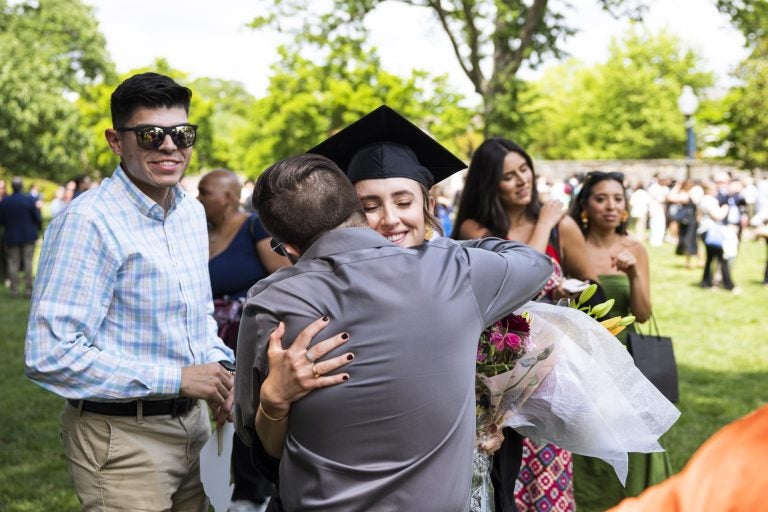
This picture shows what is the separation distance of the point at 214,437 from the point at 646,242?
22353 millimetres

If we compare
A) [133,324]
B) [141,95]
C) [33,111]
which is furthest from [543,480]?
[33,111]

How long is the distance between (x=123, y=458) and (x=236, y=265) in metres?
2.38

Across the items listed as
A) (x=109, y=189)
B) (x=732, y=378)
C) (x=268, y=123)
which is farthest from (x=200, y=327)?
(x=268, y=123)

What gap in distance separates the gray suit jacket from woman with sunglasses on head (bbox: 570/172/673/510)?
2761 mm

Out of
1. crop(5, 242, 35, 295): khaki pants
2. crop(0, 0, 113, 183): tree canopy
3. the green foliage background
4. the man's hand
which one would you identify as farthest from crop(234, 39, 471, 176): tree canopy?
the man's hand

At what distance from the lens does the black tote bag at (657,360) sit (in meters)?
4.48

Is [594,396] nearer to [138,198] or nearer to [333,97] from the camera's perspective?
[138,198]

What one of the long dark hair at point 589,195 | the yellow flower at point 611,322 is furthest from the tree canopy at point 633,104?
the yellow flower at point 611,322

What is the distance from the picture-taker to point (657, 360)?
14.8 ft

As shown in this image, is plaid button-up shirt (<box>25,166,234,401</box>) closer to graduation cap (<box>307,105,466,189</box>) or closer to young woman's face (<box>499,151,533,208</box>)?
graduation cap (<box>307,105,466,189</box>)

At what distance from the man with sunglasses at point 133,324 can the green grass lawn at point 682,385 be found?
2.92m

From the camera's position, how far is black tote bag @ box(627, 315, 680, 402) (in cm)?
448

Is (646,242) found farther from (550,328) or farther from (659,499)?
(659,499)

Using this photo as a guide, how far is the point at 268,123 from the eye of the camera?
3497 centimetres
